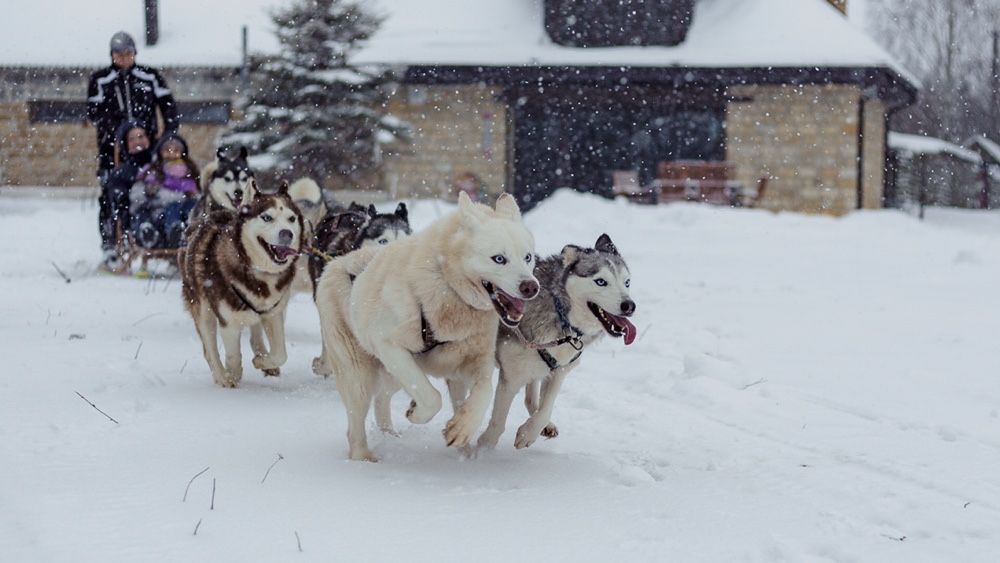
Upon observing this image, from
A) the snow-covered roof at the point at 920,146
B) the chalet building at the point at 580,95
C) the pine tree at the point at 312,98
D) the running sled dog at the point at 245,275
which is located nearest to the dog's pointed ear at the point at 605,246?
the running sled dog at the point at 245,275

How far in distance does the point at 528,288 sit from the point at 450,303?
0.37m

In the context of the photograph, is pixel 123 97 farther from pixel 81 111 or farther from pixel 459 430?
pixel 81 111

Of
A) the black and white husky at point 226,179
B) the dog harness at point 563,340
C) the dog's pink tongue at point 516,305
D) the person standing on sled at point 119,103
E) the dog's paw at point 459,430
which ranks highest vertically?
the person standing on sled at point 119,103

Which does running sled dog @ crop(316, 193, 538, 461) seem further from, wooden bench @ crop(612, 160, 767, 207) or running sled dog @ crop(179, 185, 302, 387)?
wooden bench @ crop(612, 160, 767, 207)

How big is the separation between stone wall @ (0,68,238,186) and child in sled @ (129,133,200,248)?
15.9m

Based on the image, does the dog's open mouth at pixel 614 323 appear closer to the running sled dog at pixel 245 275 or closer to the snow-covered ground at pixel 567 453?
the snow-covered ground at pixel 567 453

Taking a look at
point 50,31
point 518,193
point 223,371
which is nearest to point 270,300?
point 223,371

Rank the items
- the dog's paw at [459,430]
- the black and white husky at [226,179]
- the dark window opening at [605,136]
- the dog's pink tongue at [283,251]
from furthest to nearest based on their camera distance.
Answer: the dark window opening at [605,136] < the black and white husky at [226,179] < the dog's pink tongue at [283,251] < the dog's paw at [459,430]

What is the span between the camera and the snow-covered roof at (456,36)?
23.6 m

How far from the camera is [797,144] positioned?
24.0 m

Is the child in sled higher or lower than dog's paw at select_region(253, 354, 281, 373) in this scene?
higher

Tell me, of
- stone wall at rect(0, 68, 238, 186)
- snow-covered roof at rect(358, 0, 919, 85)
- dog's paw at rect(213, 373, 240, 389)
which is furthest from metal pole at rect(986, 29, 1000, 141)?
dog's paw at rect(213, 373, 240, 389)

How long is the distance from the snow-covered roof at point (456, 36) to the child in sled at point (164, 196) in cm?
1342

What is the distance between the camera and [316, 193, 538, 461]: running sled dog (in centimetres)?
415
